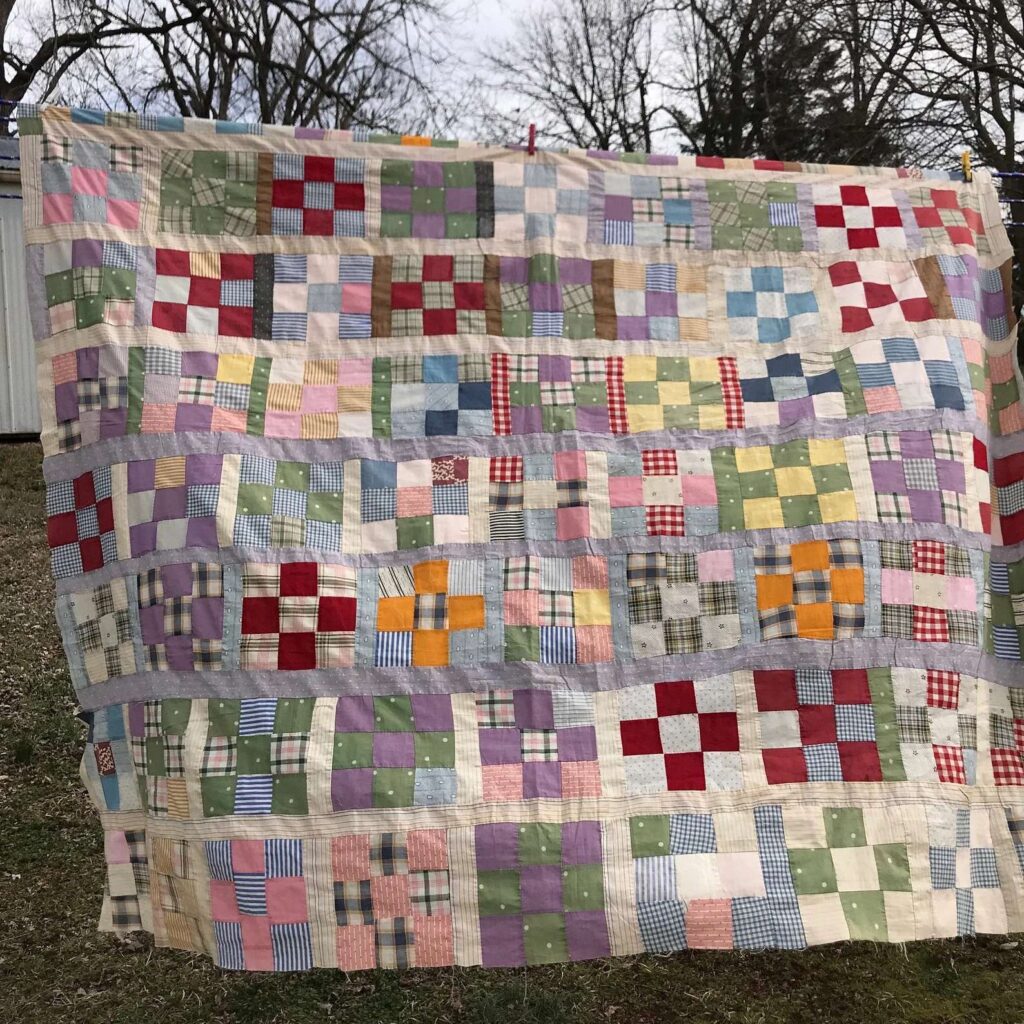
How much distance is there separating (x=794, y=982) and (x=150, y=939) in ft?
5.41

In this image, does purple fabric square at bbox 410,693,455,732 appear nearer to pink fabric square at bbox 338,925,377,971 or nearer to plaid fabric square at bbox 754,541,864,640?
pink fabric square at bbox 338,925,377,971

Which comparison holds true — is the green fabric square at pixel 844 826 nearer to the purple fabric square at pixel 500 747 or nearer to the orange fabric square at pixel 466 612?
the purple fabric square at pixel 500 747

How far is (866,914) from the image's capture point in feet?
5.96

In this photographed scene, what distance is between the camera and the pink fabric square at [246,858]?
1.75 m

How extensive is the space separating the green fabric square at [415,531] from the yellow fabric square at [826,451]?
81 centimetres

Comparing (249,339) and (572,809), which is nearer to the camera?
(572,809)

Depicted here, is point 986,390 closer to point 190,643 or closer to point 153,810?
point 190,643

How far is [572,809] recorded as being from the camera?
5.96 feet

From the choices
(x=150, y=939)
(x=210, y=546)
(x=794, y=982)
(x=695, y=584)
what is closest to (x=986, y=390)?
A: (x=695, y=584)

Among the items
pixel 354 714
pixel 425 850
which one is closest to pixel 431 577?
pixel 354 714

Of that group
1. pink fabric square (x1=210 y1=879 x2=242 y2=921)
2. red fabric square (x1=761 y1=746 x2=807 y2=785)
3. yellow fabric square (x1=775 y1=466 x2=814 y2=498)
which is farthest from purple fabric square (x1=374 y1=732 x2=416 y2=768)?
yellow fabric square (x1=775 y1=466 x2=814 y2=498)

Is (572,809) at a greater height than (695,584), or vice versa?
(695,584)

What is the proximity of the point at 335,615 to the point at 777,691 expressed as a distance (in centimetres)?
89

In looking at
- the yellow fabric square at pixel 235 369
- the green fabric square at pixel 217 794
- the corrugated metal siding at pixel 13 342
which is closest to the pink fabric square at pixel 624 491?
the yellow fabric square at pixel 235 369
